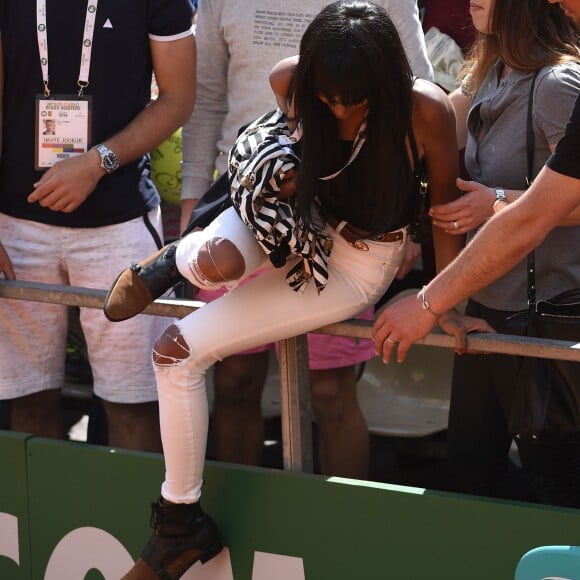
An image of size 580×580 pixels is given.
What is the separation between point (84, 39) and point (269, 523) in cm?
154

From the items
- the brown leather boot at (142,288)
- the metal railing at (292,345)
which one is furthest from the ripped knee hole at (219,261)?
the metal railing at (292,345)

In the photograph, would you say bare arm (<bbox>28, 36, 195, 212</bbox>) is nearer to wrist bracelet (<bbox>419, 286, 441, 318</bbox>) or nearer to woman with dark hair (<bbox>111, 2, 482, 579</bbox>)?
woman with dark hair (<bbox>111, 2, 482, 579</bbox>)

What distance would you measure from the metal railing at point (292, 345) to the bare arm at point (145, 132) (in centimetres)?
36

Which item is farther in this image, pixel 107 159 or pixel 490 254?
pixel 107 159

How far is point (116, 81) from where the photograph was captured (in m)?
3.43

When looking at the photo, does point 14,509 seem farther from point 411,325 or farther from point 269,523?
point 411,325

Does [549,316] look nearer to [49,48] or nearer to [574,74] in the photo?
[574,74]

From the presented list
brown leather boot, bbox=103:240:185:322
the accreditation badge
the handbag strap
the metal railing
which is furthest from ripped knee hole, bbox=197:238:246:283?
the accreditation badge

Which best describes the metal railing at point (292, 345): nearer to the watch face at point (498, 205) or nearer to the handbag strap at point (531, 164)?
the handbag strap at point (531, 164)

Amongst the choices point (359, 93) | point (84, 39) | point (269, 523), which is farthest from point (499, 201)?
point (84, 39)

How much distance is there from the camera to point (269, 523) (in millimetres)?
2918

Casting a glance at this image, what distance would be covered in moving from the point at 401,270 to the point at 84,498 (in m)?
1.25

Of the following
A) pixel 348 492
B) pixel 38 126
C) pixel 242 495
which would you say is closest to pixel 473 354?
pixel 348 492

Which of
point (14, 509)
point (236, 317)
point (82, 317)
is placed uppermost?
point (236, 317)
